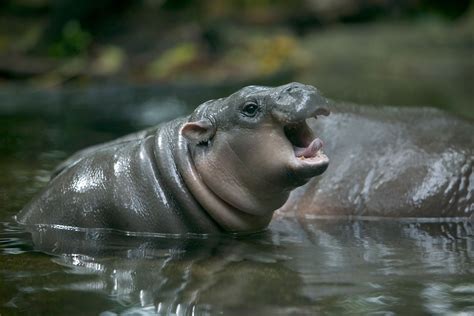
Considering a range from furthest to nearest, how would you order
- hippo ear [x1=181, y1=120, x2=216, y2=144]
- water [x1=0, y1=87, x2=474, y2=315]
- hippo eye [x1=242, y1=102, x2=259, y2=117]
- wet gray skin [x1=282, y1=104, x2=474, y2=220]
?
wet gray skin [x1=282, y1=104, x2=474, y2=220] < hippo ear [x1=181, y1=120, x2=216, y2=144] < hippo eye [x1=242, y1=102, x2=259, y2=117] < water [x1=0, y1=87, x2=474, y2=315]

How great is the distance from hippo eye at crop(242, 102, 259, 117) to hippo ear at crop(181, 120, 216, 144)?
9.7 inches

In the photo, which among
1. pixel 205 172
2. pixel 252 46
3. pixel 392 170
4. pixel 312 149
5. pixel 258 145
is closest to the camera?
pixel 312 149

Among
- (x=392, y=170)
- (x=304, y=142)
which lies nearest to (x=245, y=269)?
(x=304, y=142)

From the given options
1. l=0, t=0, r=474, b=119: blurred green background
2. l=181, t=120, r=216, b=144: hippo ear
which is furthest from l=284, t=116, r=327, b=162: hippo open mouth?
l=0, t=0, r=474, b=119: blurred green background

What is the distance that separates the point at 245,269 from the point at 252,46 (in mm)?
12493

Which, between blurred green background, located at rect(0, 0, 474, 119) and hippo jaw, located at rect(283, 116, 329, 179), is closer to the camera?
hippo jaw, located at rect(283, 116, 329, 179)

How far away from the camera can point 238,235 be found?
571 cm

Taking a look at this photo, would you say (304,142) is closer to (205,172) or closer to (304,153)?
(304,153)

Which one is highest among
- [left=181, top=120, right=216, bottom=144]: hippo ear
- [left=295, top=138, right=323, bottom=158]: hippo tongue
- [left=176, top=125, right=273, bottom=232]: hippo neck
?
[left=181, top=120, right=216, bottom=144]: hippo ear

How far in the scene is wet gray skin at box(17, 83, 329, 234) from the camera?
203 inches

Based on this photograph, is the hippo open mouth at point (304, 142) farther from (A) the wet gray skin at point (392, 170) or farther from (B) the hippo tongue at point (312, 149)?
(A) the wet gray skin at point (392, 170)

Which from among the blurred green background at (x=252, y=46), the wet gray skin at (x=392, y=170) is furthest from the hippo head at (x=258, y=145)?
the blurred green background at (x=252, y=46)

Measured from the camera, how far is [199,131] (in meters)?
5.46

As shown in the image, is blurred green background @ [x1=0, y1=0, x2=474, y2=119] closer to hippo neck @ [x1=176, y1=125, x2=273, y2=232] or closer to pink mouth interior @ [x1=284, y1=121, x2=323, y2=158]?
hippo neck @ [x1=176, y1=125, x2=273, y2=232]
